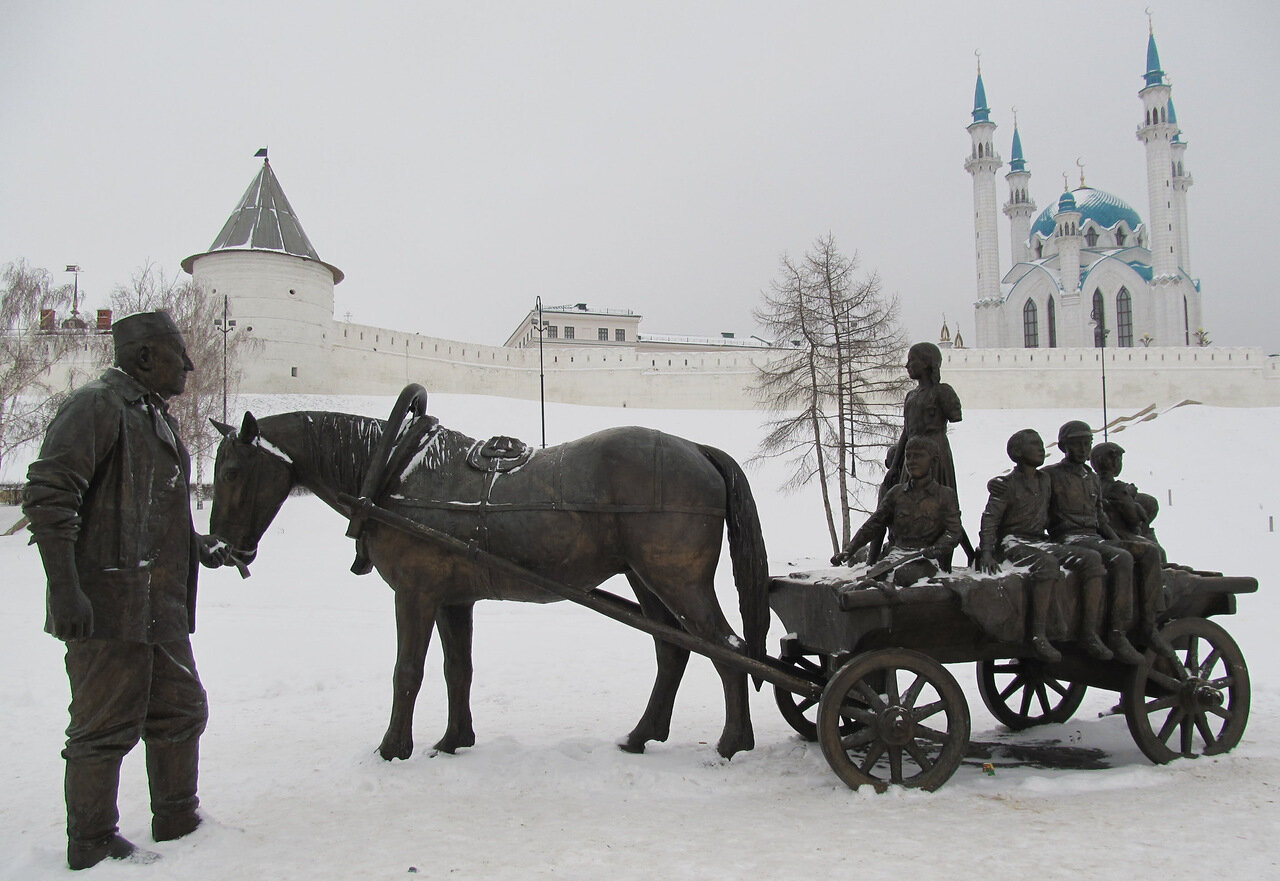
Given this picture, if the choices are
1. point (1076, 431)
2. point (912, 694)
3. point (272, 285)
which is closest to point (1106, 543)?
point (1076, 431)

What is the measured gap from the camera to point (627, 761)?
481 cm

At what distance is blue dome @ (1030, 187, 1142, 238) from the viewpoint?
236ft

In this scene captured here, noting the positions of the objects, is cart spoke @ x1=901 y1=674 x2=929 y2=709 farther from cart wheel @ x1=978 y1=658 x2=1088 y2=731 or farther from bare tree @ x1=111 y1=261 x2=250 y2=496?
bare tree @ x1=111 y1=261 x2=250 y2=496

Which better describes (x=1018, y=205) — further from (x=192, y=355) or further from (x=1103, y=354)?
(x=192, y=355)

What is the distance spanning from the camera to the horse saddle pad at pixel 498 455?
497 cm

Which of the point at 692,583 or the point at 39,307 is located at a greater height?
the point at 39,307

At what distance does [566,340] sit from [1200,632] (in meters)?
68.5

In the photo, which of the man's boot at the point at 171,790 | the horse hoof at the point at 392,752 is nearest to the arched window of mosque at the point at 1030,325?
the horse hoof at the point at 392,752

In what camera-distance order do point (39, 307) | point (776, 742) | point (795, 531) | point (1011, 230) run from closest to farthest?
point (776, 742) < point (39, 307) < point (795, 531) < point (1011, 230)

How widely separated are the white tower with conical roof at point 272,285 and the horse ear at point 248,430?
37853 mm

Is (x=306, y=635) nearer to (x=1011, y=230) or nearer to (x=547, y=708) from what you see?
(x=547, y=708)

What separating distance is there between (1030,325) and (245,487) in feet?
245

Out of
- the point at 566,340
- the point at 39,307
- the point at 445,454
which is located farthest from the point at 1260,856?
the point at 566,340

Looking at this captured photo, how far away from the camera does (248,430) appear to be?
4.64m
